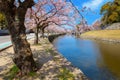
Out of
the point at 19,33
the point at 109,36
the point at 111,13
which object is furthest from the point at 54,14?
the point at 111,13

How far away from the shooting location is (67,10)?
24109mm

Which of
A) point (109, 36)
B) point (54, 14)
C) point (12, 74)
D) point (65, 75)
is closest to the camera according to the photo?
point (65, 75)

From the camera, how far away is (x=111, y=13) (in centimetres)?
6975

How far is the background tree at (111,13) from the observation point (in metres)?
66.6

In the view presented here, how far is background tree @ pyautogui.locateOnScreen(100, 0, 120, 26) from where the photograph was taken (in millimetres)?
66600

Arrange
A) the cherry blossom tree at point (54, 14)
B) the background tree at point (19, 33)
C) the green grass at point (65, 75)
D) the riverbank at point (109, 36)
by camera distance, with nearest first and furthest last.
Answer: the green grass at point (65, 75)
the background tree at point (19, 33)
the cherry blossom tree at point (54, 14)
the riverbank at point (109, 36)

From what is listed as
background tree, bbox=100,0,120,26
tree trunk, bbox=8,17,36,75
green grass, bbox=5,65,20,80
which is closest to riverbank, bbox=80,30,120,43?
background tree, bbox=100,0,120,26

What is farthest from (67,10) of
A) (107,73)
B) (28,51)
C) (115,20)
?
(115,20)

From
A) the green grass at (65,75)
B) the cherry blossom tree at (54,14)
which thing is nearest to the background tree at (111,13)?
the cherry blossom tree at (54,14)

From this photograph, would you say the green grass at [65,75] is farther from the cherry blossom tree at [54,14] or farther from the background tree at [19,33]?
the cherry blossom tree at [54,14]

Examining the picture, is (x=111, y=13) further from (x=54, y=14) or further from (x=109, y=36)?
(x=54, y=14)

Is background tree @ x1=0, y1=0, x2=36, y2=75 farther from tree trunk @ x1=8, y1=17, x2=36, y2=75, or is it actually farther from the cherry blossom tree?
the cherry blossom tree

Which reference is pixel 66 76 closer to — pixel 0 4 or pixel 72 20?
pixel 0 4

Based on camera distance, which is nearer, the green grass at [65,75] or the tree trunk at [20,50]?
the green grass at [65,75]
